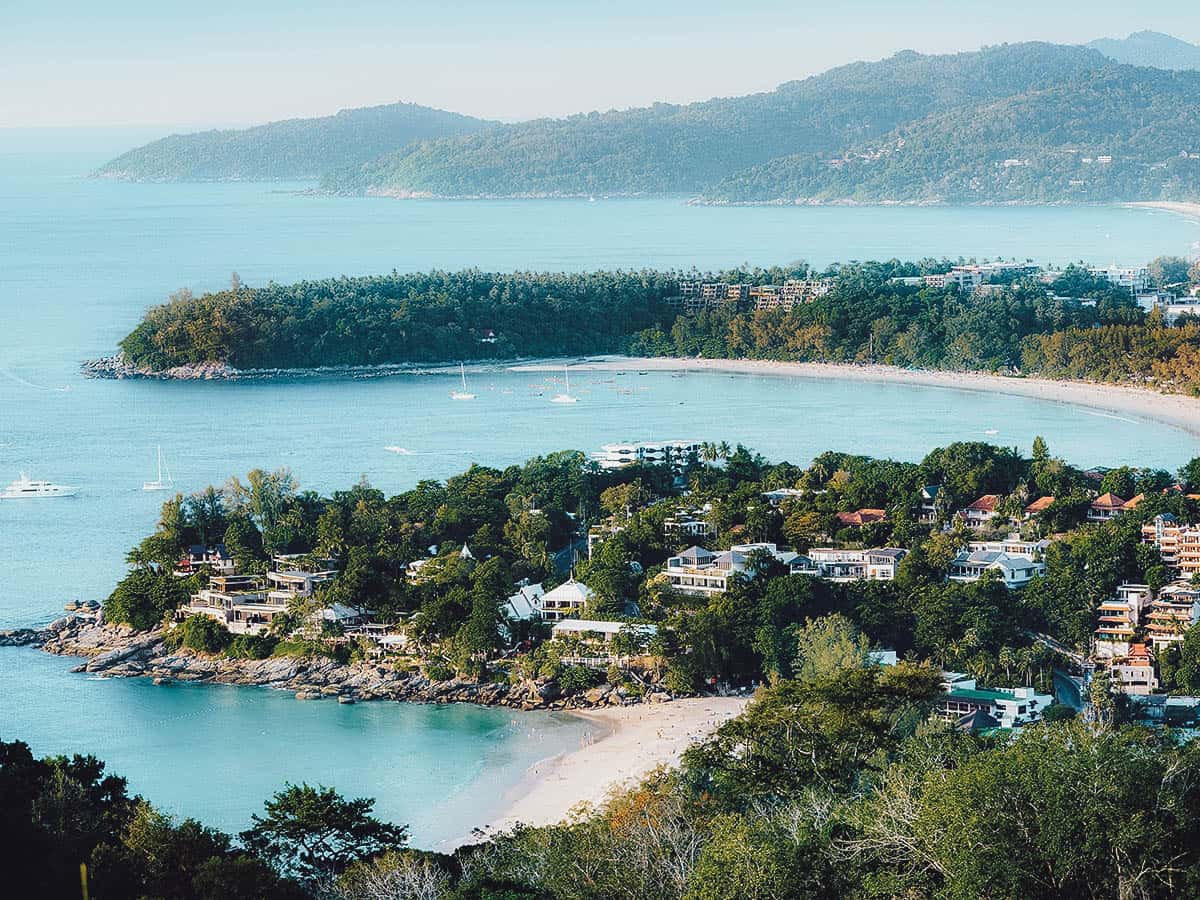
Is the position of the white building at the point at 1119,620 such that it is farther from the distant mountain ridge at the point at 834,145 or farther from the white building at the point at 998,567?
the distant mountain ridge at the point at 834,145

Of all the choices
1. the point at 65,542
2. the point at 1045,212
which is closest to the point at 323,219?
the point at 1045,212

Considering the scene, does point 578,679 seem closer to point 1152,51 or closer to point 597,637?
point 597,637

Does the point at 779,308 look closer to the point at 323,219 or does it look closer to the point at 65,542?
the point at 65,542

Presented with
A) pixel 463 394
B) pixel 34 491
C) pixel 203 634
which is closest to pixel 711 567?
pixel 203 634

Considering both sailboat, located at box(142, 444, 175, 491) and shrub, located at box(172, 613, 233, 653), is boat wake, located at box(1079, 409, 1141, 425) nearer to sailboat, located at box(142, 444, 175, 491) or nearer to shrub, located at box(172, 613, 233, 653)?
sailboat, located at box(142, 444, 175, 491)

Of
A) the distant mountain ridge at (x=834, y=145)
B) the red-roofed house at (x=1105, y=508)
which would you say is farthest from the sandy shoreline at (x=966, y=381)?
the distant mountain ridge at (x=834, y=145)

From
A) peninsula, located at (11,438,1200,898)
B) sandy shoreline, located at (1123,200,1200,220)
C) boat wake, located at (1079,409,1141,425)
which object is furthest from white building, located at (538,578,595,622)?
sandy shoreline, located at (1123,200,1200,220)

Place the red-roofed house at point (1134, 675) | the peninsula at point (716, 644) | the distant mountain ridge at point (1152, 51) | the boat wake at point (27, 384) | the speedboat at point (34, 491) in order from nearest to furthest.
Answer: the peninsula at point (716, 644) < the red-roofed house at point (1134, 675) < the speedboat at point (34, 491) < the boat wake at point (27, 384) < the distant mountain ridge at point (1152, 51)
